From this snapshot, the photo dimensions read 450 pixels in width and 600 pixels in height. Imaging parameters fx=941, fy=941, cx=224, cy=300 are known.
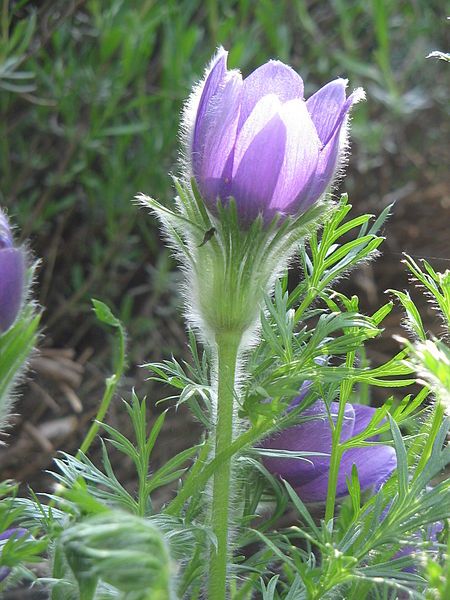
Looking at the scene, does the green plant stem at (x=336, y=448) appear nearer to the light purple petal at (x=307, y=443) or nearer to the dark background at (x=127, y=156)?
the light purple petal at (x=307, y=443)

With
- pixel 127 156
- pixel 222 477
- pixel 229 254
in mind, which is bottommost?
pixel 222 477

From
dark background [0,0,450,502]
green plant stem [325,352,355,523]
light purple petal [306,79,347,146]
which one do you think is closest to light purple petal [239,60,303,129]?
light purple petal [306,79,347,146]

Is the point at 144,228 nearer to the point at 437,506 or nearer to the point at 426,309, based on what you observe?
the point at 426,309

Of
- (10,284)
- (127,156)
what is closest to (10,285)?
(10,284)

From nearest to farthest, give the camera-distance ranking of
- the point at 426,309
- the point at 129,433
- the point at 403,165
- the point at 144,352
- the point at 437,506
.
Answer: the point at 437,506 → the point at 129,433 → the point at 144,352 → the point at 426,309 → the point at 403,165

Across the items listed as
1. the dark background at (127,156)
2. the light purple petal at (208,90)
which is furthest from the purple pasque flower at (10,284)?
the dark background at (127,156)

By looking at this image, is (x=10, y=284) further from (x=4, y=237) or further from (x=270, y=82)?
(x=270, y=82)

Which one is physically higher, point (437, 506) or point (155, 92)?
point (155, 92)

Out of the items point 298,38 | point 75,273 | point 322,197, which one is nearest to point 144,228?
point 75,273
